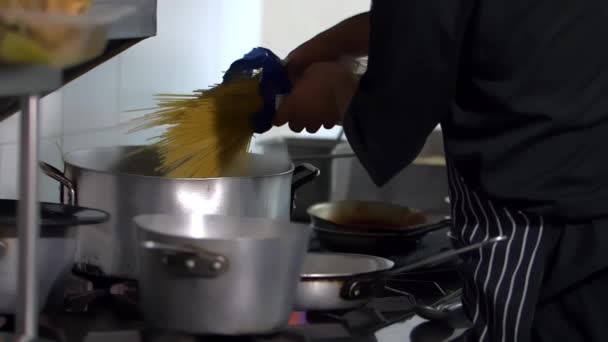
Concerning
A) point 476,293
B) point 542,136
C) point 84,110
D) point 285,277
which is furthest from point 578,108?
point 84,110

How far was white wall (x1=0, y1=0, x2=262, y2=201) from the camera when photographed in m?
1.11

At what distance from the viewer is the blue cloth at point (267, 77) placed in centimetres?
92

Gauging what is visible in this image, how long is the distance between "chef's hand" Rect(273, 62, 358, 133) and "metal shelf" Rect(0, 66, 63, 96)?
0.41m

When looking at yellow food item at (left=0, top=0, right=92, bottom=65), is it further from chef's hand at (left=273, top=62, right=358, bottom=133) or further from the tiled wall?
the tiled wall

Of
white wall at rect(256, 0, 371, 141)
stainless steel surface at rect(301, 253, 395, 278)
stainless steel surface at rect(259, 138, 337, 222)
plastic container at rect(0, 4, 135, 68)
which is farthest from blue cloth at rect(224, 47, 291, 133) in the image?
white wall at rect(256, 0, 371, 141)

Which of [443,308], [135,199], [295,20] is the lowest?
[443,308]

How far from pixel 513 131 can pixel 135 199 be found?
1.15 ft

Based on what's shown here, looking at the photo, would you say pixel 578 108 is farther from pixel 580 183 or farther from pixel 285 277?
pixel 285 277

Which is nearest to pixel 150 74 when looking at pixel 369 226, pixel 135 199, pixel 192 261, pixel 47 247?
pixel 369 226

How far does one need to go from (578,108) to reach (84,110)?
62cm

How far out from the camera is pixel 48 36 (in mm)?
517

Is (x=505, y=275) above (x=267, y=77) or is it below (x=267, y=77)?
below

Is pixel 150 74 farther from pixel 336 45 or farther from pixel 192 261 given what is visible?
pixel 192 261

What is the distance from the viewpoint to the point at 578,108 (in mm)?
854
